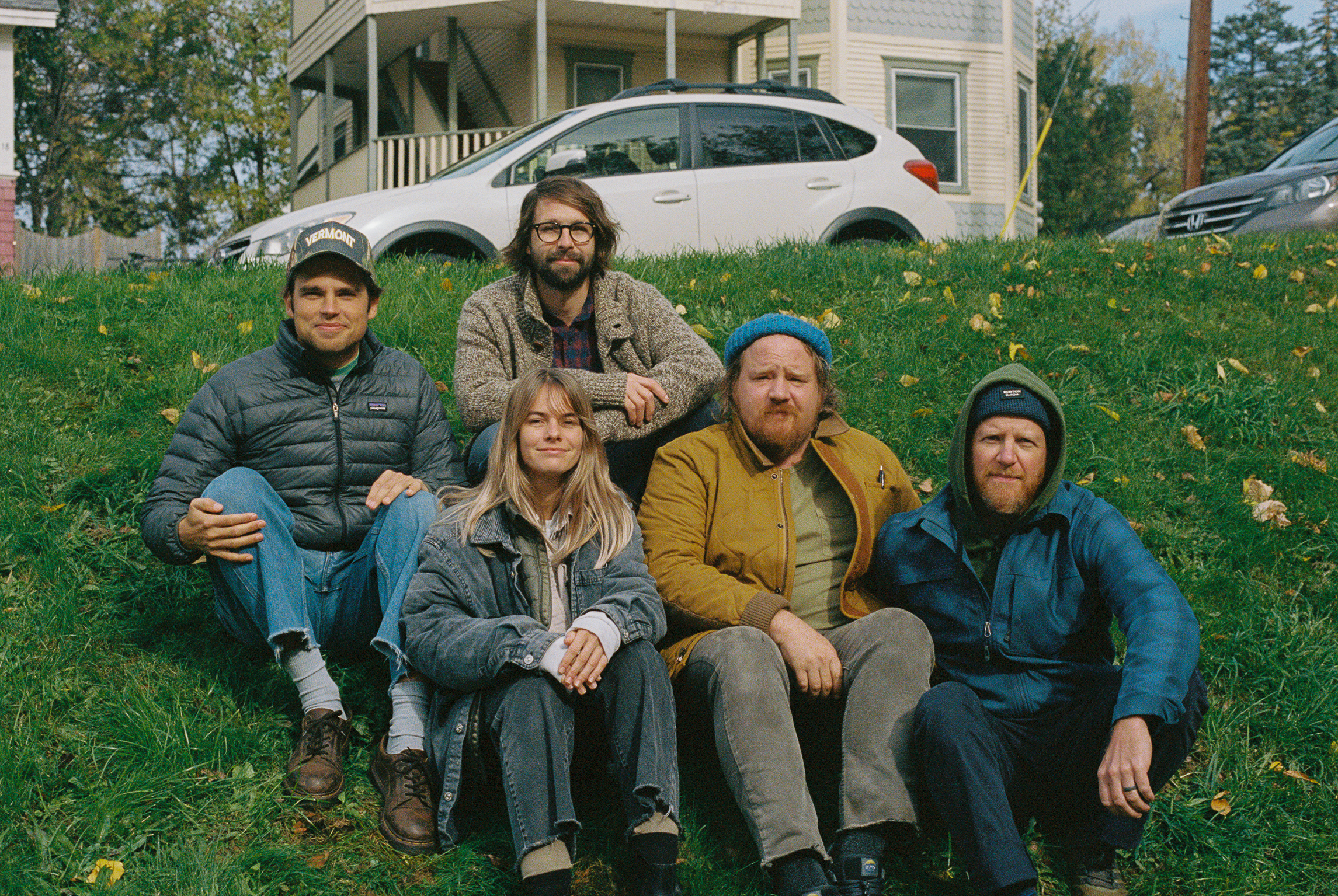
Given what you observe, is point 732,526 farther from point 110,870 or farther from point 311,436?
point 110,870

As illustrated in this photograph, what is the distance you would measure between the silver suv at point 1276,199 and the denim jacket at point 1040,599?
8.31 meters

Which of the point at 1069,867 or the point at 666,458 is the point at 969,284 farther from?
the point at 1069,867

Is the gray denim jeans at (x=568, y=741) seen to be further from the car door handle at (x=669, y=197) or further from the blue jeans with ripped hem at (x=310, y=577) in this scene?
the car door handle at (x=669, y=197)

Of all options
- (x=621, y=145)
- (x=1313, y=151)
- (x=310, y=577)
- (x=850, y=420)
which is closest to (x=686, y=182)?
(x=621, y=145)

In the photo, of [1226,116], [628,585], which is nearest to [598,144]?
[628,585]

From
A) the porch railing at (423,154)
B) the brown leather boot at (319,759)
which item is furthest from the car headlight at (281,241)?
the porch railing at (423,154)

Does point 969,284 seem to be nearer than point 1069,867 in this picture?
No

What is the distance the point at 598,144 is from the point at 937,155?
1145 cm

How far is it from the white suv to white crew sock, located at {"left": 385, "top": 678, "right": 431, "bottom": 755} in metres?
5.24

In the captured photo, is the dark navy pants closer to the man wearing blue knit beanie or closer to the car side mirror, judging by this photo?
the man wearing blue knit beanie

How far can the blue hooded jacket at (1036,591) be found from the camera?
3299 mm

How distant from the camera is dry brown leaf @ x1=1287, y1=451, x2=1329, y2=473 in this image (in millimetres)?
5578

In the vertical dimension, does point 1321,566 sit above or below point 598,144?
below

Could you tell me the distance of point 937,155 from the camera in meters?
19.2
